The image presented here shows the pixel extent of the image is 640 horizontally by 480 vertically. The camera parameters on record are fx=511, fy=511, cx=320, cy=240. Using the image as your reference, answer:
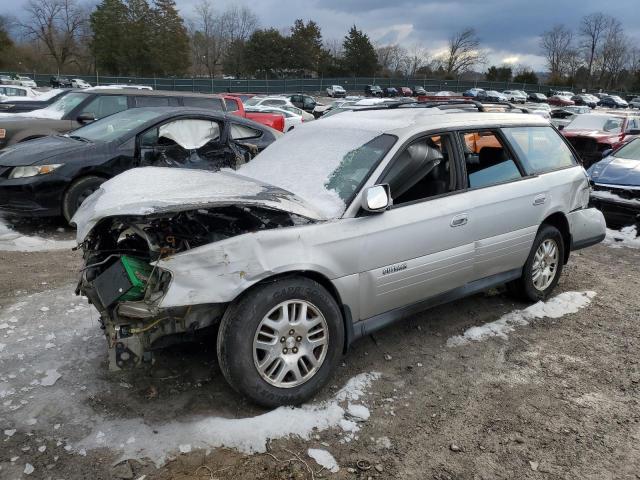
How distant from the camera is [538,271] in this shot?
4.67 m

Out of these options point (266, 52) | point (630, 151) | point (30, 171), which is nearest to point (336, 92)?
point (266, 52)

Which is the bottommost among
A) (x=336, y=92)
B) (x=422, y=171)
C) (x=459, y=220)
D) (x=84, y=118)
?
(x=459, y=220)

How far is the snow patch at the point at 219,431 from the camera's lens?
2.69 m

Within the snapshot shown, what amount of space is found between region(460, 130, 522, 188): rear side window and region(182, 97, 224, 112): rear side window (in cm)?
604

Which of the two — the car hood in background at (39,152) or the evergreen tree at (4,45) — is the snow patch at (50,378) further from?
the evergreen tree at (4,45)

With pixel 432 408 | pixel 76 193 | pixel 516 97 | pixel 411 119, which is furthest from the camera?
pixel 516 97

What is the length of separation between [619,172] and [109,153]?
765 cm

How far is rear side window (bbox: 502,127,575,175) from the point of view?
14.7 ft

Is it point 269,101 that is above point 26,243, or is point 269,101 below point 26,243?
above

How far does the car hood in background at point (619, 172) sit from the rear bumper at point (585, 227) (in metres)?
3.36

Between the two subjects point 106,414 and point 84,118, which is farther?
point 84,118

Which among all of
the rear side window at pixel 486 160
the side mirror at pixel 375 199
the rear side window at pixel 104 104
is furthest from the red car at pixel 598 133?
the side mirror at pixel 375 199

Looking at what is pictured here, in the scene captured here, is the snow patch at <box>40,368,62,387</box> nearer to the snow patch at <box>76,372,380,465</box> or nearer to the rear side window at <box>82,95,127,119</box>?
the snow patch at <box>76,372,380,465</box>

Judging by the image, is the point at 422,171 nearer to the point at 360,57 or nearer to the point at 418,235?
the point at 418,235
